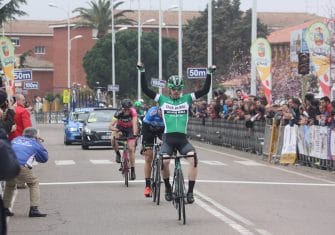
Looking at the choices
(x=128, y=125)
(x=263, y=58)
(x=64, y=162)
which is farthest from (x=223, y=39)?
(x=128, y=125)

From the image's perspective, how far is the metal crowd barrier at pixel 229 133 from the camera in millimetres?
28017

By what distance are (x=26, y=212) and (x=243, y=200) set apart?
3.71 meters

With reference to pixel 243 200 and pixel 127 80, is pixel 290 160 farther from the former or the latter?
pixel 127 80

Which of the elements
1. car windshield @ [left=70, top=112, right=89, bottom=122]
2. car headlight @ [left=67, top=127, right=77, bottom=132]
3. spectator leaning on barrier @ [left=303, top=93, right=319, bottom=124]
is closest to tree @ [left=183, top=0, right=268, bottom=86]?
car windshield @ [left=70, top=112, right=89, bottom=122]

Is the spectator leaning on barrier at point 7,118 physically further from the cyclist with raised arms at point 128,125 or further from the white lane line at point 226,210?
the white lane line at point 226,210

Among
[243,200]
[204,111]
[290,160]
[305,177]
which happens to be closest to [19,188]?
[243,200]

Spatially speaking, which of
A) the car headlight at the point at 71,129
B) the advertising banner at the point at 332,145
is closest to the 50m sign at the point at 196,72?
the car headlight at the point at 71,129

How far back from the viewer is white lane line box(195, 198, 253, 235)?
35.0 feet

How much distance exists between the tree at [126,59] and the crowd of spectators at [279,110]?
48.4m

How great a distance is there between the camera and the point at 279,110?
25000 millimetres

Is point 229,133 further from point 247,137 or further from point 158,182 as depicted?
point 158,182

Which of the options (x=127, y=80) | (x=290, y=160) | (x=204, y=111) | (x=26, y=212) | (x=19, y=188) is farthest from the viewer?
(x=127, y=80)

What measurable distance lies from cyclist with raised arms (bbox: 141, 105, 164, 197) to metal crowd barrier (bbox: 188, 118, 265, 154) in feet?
42.6

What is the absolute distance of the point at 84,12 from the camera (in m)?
88.9
